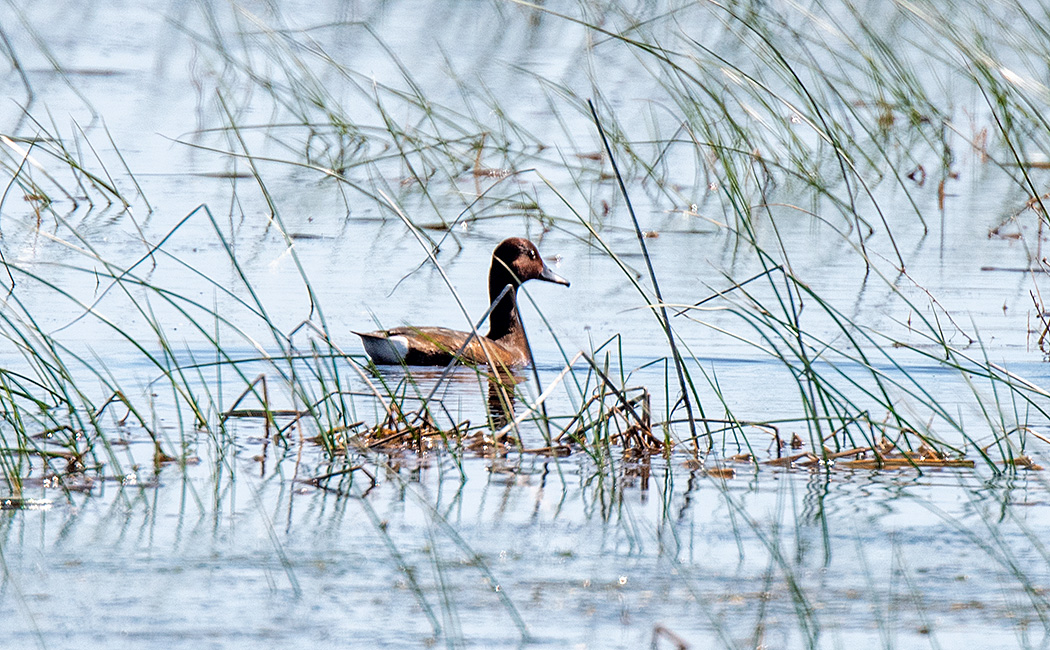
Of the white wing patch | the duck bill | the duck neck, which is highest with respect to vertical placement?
the duck bill

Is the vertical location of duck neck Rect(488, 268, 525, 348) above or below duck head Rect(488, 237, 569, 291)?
below

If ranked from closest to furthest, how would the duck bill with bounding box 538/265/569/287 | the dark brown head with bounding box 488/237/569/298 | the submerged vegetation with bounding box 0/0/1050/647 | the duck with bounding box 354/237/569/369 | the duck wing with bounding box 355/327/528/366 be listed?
1. the submerged vegetation with bounding box 0/0/1050/647
2. the duck wing with bounding box 355/327/528/366
3. the duck with bounding box 354/237/569/369
4. the dark brown head with bounding box 488/237/569/298
5. the duck bill with bounding box 538/265/569/287

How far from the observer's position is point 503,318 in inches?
349

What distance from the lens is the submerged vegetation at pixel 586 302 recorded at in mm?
5047

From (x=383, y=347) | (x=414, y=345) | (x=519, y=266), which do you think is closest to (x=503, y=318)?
(x=519, y=266)

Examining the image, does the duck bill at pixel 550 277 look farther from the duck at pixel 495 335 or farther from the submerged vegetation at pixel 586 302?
the submerged vegetation at pixel 586 302

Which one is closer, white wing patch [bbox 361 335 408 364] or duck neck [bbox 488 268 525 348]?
white wing patch [bbox 361 335 408 364]

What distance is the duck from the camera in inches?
297

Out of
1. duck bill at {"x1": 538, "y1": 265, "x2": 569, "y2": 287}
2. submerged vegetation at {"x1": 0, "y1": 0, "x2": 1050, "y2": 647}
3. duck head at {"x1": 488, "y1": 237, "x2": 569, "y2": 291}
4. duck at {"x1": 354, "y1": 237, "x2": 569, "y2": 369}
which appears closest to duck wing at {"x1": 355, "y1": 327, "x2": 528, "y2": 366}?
duck at {"x1": 354, "y1": 237, "x2": 569, "y2": 369}

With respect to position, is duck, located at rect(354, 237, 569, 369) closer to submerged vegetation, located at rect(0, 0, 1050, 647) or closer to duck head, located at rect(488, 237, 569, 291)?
duck head, located at rect(488, 237, 569, 291)

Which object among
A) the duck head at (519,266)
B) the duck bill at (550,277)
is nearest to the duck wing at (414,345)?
the duck head at (519,266)

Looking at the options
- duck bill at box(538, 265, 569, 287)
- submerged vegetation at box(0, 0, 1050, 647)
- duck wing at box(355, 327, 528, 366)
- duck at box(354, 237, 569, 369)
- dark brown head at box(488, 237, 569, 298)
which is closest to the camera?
submerged vegetation at box(0, 0, 1050, 647)

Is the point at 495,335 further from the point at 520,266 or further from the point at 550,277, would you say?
the point at 520,266

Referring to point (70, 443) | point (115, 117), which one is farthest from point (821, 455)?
point (115, 117)
